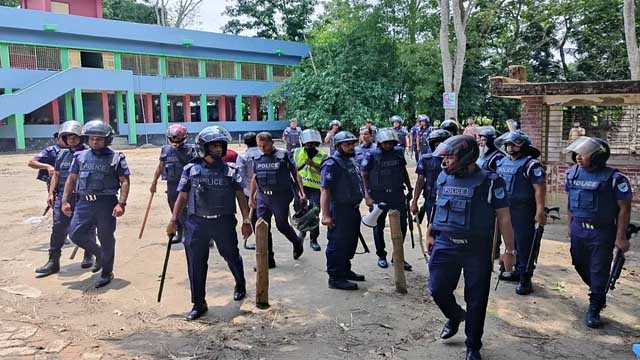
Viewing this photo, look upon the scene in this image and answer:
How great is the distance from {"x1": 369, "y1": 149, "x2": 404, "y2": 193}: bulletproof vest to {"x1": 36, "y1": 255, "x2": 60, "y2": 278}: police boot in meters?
3.88

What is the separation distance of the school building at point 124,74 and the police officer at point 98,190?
67.3 ft

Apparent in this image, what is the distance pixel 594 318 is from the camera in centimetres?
473

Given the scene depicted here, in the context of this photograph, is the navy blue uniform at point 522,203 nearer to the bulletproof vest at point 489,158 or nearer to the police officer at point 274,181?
the bulletproof vest at point 489,158

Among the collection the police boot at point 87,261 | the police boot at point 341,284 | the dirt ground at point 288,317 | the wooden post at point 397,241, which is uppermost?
the wooden post at point 397,241

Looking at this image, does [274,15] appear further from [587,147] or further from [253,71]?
[587,147]

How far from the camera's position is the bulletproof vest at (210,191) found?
4.87 metres

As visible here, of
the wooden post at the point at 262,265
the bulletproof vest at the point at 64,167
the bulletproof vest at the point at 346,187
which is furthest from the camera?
the bulletproof vest at the point at 64,167

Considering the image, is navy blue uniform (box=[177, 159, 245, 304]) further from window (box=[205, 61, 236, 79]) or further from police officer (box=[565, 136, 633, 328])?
window (box=[205, 61, 236, 79])

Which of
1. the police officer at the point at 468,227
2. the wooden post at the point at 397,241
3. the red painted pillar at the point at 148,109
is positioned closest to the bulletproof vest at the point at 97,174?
the wooden post at the point at 397,241

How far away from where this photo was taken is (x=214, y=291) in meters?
5.79

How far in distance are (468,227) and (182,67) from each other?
29.3 m

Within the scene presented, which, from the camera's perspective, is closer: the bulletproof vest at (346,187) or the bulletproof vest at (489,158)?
the bulletproof vest at (346,187)

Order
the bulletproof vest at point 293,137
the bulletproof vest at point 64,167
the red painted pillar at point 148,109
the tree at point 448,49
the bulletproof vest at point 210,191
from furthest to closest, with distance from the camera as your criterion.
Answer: the red painted pillar at point 148,109, the tree at point 448,49, the bulletproof vest at point 293,137, the bulletproof vest at point 64,167, the bulletproof vest at point 210,191

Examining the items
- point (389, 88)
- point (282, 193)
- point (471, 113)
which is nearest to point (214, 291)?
point (282, 193)
